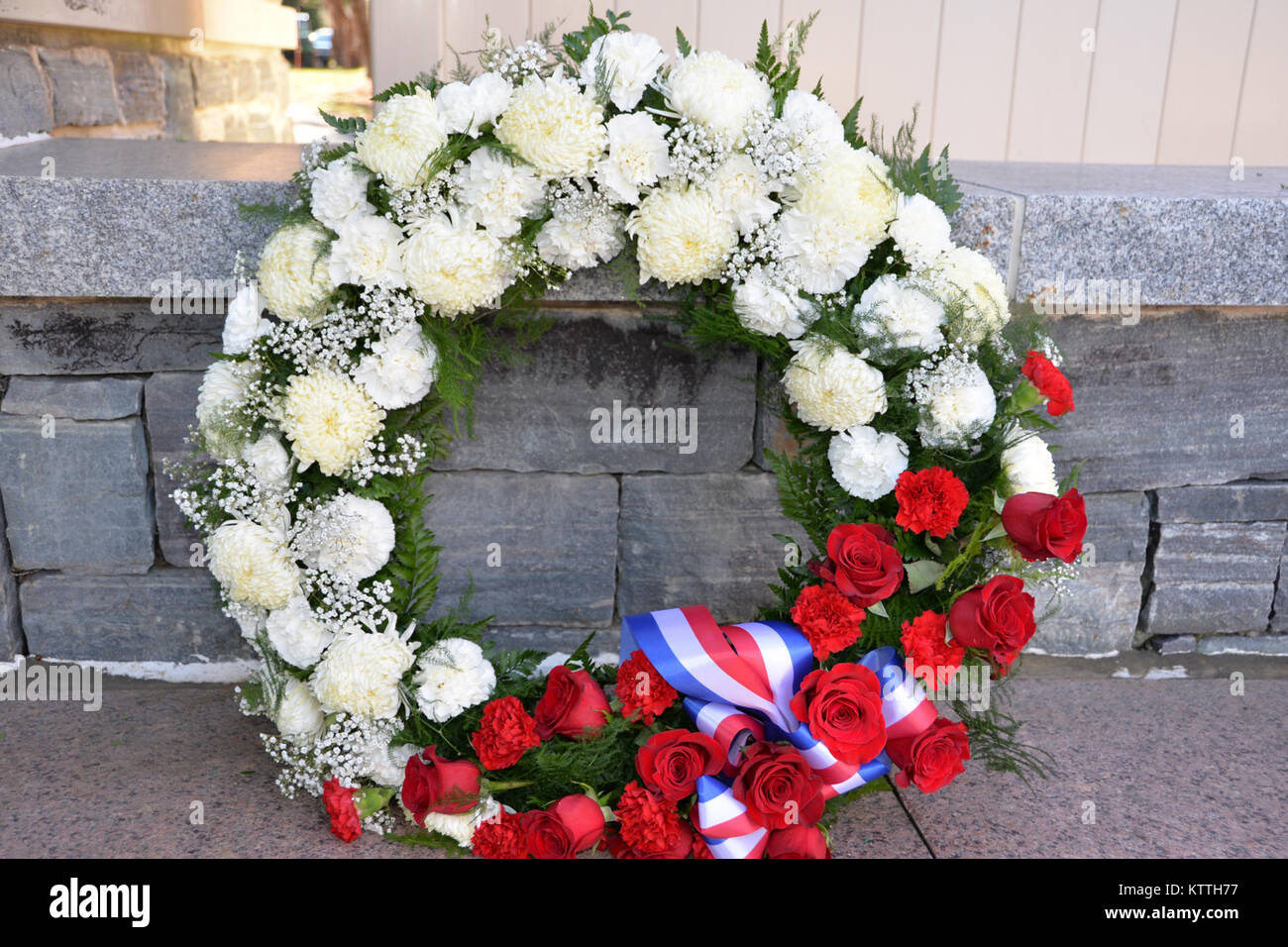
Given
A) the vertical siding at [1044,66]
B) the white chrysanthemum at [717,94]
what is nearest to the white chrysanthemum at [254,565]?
the white chrysanthemum at [717,94]

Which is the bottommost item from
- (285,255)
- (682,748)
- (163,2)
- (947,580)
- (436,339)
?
(682,748)

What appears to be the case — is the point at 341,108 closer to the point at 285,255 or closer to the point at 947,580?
the point at 285,255

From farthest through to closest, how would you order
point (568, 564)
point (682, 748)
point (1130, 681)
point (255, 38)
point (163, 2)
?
point (255, 38) → point (163, 2) → point (1130, 681) → point (568, 564) → point (682, 748)

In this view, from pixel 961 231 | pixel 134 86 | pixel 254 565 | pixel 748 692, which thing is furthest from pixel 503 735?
pixel 134 86

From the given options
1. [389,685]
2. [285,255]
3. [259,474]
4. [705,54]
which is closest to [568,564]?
[389,685]

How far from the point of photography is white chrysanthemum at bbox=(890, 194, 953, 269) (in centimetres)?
179

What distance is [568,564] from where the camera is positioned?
225 cm

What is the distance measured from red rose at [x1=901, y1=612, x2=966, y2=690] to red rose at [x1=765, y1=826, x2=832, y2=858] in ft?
1.04

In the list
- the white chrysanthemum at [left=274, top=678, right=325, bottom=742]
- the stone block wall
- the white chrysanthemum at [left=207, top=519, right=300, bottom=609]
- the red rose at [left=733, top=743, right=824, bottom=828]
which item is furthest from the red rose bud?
the stone block wall

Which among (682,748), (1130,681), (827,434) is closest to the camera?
(682,748)

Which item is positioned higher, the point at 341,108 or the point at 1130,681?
the point at 341,108

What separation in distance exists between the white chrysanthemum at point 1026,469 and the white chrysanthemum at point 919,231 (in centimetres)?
36

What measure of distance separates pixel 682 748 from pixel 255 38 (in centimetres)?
355

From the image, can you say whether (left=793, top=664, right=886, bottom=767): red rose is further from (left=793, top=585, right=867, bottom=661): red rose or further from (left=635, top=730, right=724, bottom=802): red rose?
(left=635, top=730, right=724, bottom=802): red rose
